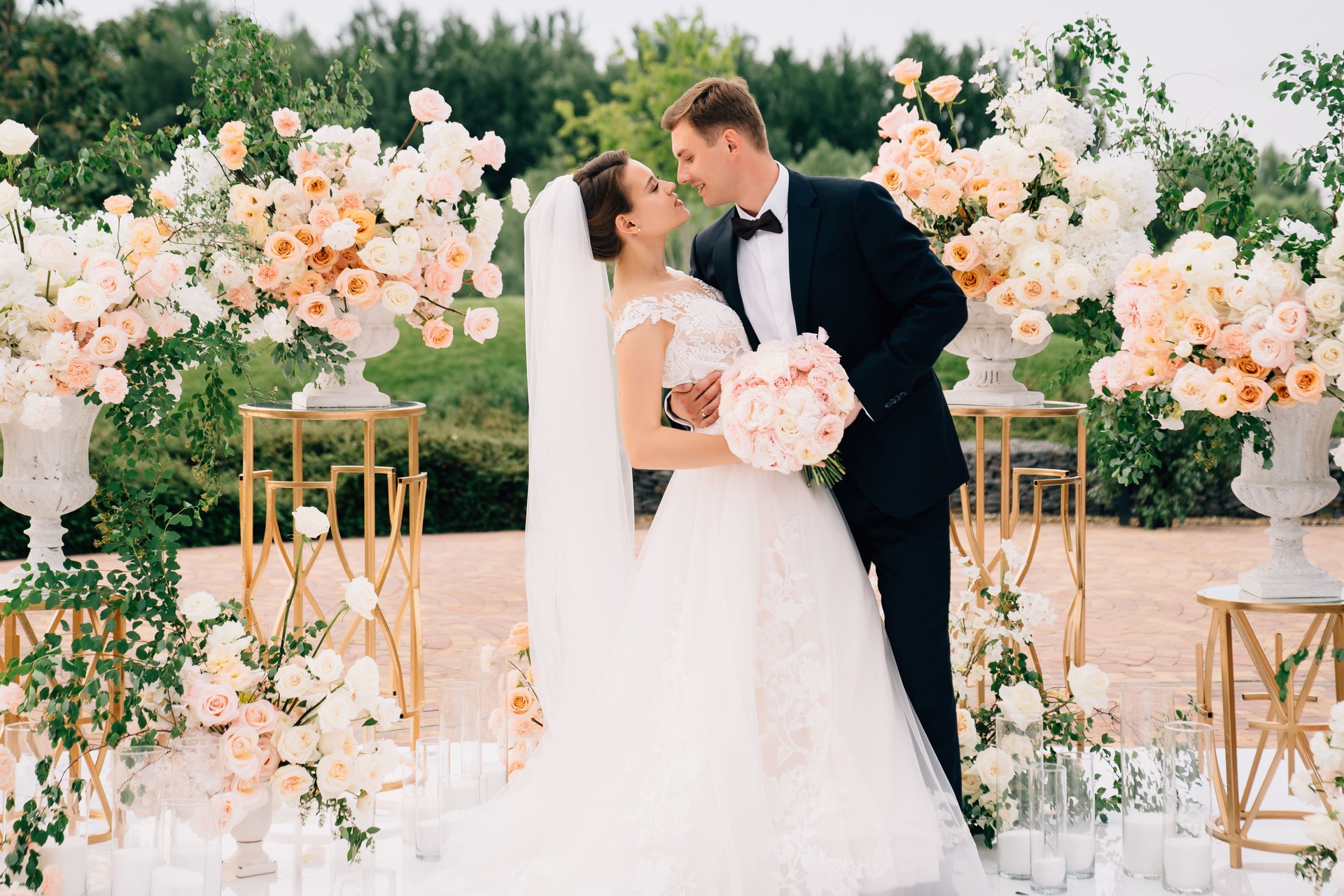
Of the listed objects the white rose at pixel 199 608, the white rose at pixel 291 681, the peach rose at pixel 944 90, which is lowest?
the white rose at pixel 291 681

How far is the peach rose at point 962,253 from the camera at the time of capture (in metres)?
3.75

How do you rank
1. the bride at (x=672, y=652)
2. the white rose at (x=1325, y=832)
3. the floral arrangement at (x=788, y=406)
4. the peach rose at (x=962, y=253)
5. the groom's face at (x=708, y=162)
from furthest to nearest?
the peach rose at (x=962, y=253) < the groom's face at (x=708, y=162) < the bride at (x=672, y=652) < the floral arrangement at (x=788, y=406) < the white rose at (x=1325, y=832)

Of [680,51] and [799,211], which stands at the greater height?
[680,51]

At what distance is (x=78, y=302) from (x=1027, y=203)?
284cm

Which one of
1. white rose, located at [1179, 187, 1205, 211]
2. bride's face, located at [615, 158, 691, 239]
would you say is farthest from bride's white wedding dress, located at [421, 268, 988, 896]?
white rose, located at [1179, 187, 1205, 211]

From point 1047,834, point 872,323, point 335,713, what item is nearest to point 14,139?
point 335,713

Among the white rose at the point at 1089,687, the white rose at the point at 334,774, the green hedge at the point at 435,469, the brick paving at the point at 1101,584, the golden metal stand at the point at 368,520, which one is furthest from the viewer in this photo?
the green hedge at the point at 435,469

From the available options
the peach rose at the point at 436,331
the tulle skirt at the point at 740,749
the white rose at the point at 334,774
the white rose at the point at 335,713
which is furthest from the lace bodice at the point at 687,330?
the white rose at the point at 334,774

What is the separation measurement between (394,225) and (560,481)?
3.60ft

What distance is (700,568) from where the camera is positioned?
3.23 m

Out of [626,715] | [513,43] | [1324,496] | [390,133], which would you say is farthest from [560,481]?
[513,43]

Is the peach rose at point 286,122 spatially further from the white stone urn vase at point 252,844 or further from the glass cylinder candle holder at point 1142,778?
the glass cylinder candle holder at point 1142,778

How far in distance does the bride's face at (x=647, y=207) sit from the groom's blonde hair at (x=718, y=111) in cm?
18

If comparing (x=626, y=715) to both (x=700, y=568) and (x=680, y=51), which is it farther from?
(x=680, y=51)
